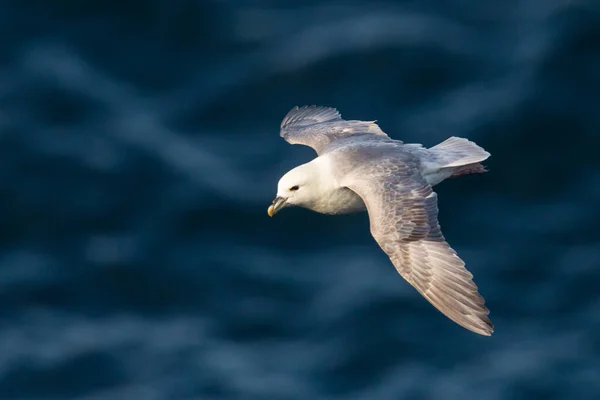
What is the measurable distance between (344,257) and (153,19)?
12.1 feet

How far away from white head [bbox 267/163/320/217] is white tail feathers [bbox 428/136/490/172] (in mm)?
1111

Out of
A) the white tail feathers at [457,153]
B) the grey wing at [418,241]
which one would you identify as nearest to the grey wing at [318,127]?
the white tail feathers at [457,153]

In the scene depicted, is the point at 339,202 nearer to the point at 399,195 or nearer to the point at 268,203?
the point at 399,195

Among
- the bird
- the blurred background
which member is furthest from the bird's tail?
the blurred background

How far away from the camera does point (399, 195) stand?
9.55 meters

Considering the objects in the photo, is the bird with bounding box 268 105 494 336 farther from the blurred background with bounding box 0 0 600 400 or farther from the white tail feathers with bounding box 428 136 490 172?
the blurred background with bounding box 0 0 600 400

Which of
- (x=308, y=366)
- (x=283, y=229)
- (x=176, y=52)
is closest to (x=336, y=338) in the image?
(x=308, y=366)

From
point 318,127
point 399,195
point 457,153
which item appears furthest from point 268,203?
point 399,195

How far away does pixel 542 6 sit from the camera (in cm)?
1334

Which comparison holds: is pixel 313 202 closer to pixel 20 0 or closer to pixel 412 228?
pixel 412 228

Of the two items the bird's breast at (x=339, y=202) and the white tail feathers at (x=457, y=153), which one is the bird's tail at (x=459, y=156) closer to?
the white tail feathers at (x=457, y=153)

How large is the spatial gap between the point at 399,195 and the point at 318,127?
7.05 ft

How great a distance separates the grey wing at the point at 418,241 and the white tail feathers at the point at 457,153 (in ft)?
1.50

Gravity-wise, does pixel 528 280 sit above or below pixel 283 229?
below
